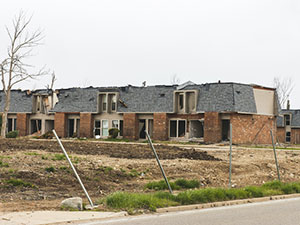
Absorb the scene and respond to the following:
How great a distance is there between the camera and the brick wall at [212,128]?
45.8 meters

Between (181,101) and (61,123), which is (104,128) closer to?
(61,123)

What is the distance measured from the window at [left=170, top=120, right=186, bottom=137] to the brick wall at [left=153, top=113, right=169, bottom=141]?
0.67 m

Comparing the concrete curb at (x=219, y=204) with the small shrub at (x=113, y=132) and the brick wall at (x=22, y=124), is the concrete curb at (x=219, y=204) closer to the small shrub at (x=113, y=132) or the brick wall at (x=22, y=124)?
the small shrub at (x=113, y=132)

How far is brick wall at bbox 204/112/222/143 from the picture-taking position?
1801 inches

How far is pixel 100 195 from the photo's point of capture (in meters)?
14.1

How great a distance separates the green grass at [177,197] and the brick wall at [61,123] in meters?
40.5

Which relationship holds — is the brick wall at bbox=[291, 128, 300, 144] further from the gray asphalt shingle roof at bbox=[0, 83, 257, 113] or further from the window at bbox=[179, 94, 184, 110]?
the window at bbox=[179, 94, 184, 110]

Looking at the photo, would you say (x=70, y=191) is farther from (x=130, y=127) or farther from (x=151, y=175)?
(x=130, y=127)

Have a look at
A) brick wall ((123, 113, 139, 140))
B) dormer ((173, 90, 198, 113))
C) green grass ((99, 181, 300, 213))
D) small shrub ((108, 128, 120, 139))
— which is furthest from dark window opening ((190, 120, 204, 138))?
green grass ((99, 181, 300, 213))

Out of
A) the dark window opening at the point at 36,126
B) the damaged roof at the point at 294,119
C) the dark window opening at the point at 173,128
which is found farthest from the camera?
the damaged roof at the point at 294,119

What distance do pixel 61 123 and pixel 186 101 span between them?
48.5 feet

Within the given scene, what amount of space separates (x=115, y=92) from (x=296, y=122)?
3092 cm

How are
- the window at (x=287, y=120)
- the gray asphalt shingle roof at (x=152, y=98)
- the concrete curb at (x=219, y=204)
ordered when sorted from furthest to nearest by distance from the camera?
the window at (x=287, y=120) → the gray asphalt shingle roof at (x=152, y=98) → the concrete curb at (x=219, y=204)

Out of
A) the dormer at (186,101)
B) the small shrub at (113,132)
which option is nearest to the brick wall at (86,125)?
the small shrub at (113,132)
